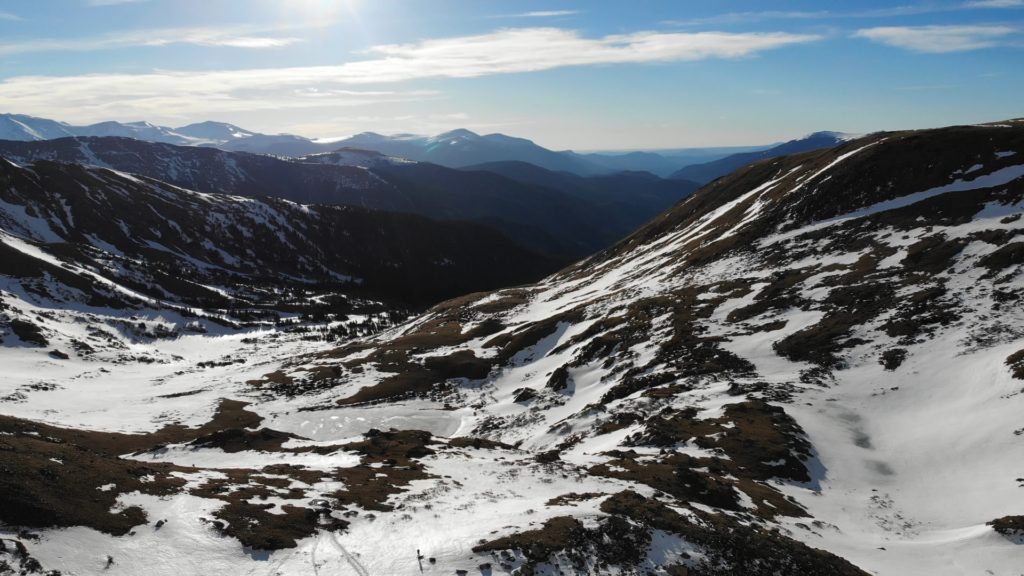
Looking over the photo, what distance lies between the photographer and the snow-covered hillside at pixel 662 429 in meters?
21.3

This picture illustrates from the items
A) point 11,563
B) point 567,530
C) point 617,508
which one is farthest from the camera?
point 617,508

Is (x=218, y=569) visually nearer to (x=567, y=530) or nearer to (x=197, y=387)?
(x=567, y=530)

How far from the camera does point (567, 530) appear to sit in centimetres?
2161

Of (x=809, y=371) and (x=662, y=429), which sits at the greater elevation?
(x=809, y=371)

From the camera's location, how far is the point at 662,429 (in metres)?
40.1

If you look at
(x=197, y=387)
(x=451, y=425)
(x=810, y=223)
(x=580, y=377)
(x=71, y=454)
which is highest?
(x=810, y=223)

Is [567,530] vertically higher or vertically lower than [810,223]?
lower

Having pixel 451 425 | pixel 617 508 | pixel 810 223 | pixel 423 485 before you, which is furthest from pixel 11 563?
pixel 810 223

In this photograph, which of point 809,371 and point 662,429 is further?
point 809,371

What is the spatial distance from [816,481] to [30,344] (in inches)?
5692

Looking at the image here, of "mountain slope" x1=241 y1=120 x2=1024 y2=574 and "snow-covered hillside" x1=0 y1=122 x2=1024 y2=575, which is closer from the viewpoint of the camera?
"snow-covered hillside" x1=0 y1=122 x2=1024 y2=575

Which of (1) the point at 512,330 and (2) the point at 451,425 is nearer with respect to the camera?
(2) the point at 451,425

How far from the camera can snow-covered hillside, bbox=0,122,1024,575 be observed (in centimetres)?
2130

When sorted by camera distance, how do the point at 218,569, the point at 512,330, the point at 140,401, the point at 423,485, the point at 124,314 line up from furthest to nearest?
the point at 124,314, the point at 512,330, the point at 140,401, the point at 423,485, the point at 218,569
